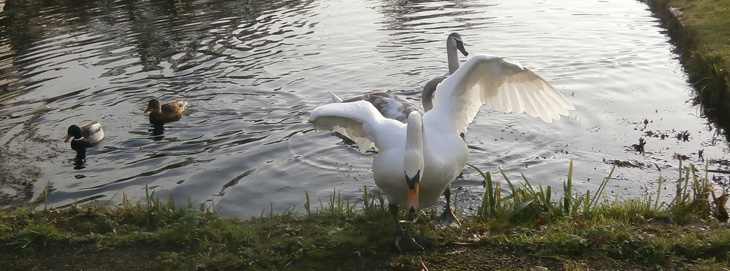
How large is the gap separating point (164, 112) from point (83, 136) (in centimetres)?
123

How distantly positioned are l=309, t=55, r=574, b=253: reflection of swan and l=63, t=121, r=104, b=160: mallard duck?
470cm

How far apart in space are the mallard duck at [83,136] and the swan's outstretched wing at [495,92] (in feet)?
18.2

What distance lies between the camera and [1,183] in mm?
8820

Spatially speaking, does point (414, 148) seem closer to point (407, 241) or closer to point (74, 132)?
point (407, 241)

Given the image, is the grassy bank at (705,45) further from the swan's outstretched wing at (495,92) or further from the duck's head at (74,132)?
the duck's head at (74,132)

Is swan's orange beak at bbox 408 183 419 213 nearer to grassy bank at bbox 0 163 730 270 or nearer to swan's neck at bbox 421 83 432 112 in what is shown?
grassy bank at bbox 0 163 730 270

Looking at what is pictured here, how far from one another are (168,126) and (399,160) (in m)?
6.07

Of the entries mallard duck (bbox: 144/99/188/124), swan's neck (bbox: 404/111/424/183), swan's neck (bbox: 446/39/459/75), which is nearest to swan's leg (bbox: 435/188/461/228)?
swan's neck (bbox: 404/111/424/183)

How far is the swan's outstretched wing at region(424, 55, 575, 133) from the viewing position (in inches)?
243

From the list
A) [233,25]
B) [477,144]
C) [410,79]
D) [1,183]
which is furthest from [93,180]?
[233,25]

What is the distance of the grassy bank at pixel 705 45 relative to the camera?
10062 mm

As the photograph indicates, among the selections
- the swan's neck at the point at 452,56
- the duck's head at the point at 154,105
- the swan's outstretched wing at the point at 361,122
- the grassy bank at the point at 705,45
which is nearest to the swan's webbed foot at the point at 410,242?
the swan's outstretched wing at the point at 361,122

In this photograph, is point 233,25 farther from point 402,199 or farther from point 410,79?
point 402,199

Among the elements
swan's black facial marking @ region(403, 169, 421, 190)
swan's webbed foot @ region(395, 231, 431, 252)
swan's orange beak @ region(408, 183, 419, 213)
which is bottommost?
swan's webbed foot @ region(395, 231, 431, 252)
